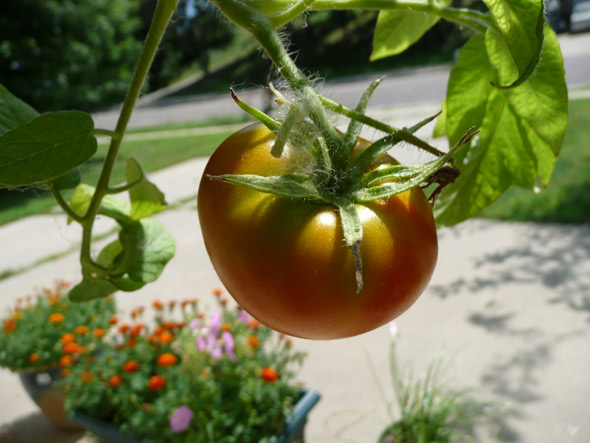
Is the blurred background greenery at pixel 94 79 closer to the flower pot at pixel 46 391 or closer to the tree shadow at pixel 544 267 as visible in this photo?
the tree shadow at pixel 544 267

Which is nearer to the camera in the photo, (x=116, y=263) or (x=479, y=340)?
(x=116, y=263)

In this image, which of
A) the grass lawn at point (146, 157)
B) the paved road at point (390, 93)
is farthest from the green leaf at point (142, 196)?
the paved road at point (390, 93)

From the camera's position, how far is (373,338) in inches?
107

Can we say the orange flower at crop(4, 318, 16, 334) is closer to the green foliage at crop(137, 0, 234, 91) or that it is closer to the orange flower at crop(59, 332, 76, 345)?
the orange flower at crop(59, 332, 76, 345)

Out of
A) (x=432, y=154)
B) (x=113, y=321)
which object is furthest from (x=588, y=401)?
(x=432, y=154)

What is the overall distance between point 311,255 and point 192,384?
5.15 ft

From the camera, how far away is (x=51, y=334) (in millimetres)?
2225

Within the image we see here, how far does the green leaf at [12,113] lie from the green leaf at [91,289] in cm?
12

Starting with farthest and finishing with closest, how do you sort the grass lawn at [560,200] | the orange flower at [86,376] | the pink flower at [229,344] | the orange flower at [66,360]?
the grass lawn at [560,200], the orange flower at [66,360], the orange flower at [86,376], the pink flower at [229,344]

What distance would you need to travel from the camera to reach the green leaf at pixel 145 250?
15.2 inches

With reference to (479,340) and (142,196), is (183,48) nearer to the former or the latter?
(479,340)

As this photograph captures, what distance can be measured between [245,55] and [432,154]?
15.0 meters

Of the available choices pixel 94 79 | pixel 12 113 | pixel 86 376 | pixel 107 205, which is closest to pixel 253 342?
pixel 86 376

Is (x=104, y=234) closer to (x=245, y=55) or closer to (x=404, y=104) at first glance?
(x=404, y=104)
